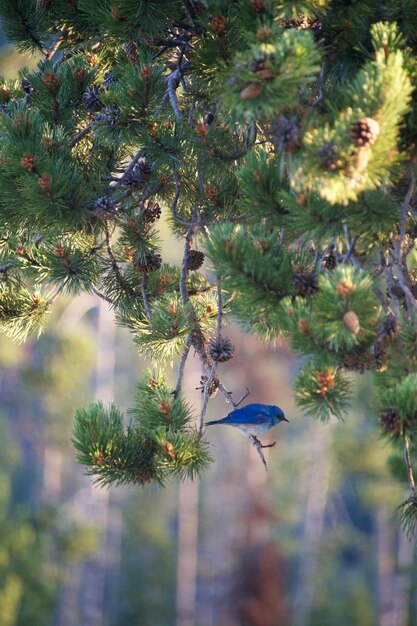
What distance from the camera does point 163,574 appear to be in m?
22.5

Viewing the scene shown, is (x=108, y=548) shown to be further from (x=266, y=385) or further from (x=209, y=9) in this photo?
(x=209, y=9)

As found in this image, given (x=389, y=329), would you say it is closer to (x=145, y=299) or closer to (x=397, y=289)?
(x=397, y=289)

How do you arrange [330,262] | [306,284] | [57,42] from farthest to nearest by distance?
[57,42], [330,262], [306,284]

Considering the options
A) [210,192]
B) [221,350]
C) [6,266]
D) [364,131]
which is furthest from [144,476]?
[364,131]

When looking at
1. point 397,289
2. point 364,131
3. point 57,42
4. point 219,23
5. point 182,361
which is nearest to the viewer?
point 364,131

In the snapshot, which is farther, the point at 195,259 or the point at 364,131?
the point at 195,259

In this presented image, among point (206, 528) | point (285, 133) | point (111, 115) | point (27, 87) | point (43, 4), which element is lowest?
point (285, 133)

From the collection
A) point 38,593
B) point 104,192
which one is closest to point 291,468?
point 38,593

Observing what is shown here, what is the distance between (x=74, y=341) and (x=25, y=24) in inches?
442

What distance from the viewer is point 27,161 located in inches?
110

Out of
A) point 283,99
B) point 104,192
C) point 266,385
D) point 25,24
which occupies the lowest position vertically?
point 283,99

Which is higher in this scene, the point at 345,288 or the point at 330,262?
the point at 330,262

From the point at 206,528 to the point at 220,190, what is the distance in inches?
875

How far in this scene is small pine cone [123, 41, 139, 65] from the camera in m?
3.43
